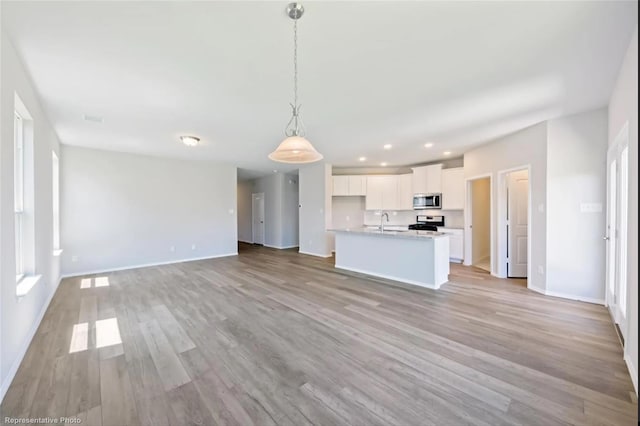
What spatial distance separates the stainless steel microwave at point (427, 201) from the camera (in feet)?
21.5

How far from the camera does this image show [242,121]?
3.83m

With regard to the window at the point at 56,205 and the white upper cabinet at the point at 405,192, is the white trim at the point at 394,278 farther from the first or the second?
the window at the point at 56,205

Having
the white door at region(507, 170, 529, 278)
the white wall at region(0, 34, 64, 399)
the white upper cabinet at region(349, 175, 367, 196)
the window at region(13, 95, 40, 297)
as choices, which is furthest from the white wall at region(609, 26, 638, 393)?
the window at region(13, 95, 40, 297)

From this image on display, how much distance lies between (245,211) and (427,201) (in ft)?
23.6

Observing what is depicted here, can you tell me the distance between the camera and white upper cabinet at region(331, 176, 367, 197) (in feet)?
24.5

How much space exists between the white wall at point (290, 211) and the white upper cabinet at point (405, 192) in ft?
12.4

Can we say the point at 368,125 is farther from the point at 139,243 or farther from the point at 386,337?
the point at 139,243

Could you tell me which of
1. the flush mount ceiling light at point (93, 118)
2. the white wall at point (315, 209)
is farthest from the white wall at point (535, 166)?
the flush mount ceiling light at point (93, 118)

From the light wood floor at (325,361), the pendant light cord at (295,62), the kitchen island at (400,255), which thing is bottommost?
the light wood floor at (325,361)

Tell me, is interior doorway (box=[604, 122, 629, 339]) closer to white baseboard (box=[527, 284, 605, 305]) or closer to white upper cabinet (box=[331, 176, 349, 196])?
white baseboard (box=[527, 284, 605, 305])

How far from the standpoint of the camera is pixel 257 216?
1018 centimetres

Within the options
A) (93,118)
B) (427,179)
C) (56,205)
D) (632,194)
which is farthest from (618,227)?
(56,205)

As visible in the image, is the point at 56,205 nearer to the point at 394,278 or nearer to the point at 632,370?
the point at 394,278

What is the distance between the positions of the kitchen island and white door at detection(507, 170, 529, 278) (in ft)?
4.57
